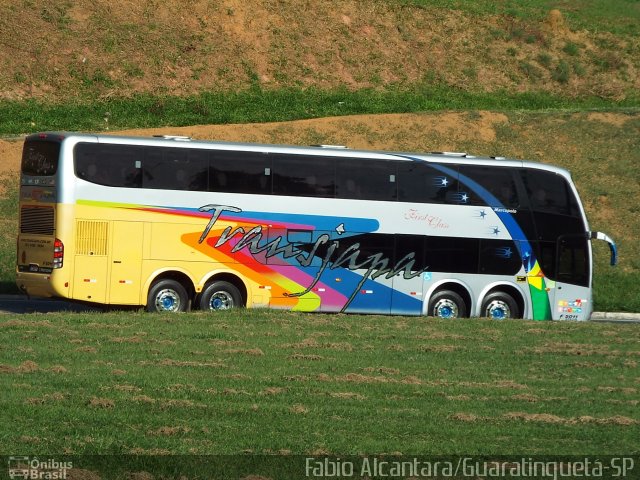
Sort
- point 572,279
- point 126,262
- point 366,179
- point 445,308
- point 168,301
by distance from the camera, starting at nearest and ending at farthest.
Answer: point 126,262
point 168,301
point 366,179
point 445,308
point 572,279

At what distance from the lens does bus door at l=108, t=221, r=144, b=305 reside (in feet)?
76.3

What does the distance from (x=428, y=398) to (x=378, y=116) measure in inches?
1195

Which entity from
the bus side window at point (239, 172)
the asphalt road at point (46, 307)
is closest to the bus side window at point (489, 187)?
the bus side window at point (239, 172)

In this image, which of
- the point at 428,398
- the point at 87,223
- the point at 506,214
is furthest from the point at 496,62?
the point at 428,398

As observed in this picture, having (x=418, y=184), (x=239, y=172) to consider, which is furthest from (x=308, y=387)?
(x=418, y=184)

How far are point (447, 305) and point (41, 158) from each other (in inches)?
376

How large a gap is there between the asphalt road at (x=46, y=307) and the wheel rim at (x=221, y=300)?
9.72 feet

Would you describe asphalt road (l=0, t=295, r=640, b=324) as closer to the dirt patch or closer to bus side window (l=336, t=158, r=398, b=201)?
bus side window (l=336, t=158, r=398, b=201)

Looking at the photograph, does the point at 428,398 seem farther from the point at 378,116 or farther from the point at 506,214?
the point at 378,116

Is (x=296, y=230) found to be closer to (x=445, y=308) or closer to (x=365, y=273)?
(x=365, y=273)

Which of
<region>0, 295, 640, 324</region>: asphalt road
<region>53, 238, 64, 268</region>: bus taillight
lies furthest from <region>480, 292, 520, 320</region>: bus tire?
<region>53, 238, 64, 268</region>: bus taillight

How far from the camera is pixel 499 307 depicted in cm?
2556

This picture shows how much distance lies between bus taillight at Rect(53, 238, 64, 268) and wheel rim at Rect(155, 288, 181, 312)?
7.32 feet

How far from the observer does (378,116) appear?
141 feet
